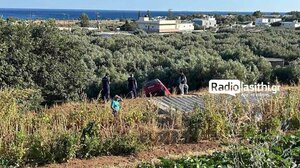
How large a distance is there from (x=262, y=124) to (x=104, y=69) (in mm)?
18705

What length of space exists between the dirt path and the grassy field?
15cm

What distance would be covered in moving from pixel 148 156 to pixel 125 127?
117 centimetres

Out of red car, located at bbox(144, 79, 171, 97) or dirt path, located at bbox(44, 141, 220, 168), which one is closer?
dirt path, located at bbox(44, 141, 220, 168)

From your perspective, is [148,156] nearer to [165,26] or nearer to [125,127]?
[125,127]

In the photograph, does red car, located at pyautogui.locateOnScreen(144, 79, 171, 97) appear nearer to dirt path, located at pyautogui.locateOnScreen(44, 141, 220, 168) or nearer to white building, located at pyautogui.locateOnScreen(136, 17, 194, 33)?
dirt path, located at pyautogui.locateOnScreen(44, 141, 220, 168)

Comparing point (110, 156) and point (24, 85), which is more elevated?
point (110, 156)

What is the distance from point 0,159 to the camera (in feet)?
24.4

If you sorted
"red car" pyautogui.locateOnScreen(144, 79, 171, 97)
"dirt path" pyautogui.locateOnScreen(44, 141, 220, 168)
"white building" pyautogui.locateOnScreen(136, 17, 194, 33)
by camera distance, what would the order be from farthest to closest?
"white building" pyautogui.locateOnScreen(136, 17, 194, 33)
"red car" pyautogui.locateOnScreen(144, 79, 171, 97)
"dirt path" pyautogui.locateOnScreen(44, 141, 220, 168)

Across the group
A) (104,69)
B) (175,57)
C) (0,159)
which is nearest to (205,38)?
(175,57)

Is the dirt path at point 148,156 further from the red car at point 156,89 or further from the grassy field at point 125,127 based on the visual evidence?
the red car at point 156,89

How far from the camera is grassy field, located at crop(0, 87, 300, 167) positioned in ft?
26.2

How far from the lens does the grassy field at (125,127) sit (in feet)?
26.2

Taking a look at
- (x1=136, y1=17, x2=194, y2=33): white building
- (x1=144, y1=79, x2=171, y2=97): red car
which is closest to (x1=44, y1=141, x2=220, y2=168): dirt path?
(x1=144, y1=79, x2=171, y2=97): red car

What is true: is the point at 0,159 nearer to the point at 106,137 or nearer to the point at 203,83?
the point at 106,137
